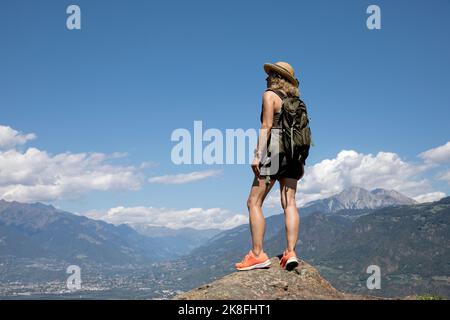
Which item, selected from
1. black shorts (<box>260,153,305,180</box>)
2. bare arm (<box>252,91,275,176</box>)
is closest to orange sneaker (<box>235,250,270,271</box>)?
black shorts (<box>260,153,305,180</box>)

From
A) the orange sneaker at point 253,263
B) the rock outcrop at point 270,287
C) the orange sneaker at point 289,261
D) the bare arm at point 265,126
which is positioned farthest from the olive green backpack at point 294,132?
the rock outcrop at point 270,287

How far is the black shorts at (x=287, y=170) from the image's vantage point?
31.8 feet

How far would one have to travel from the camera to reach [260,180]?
977cm

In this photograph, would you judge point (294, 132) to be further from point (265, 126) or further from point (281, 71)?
point (281, 71)

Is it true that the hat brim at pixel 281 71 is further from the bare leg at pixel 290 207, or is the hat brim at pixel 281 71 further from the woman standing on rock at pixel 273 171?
the bare leg at pixel 290 207

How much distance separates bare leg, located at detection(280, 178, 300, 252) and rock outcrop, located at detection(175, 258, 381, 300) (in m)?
0.71

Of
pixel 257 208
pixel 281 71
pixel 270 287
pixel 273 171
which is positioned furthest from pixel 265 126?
pixel 270 287

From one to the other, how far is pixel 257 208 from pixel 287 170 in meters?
1.04

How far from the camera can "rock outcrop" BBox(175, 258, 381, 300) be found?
29.1ft

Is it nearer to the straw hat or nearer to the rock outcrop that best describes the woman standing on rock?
the straw hat

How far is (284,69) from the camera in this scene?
33.1ft
